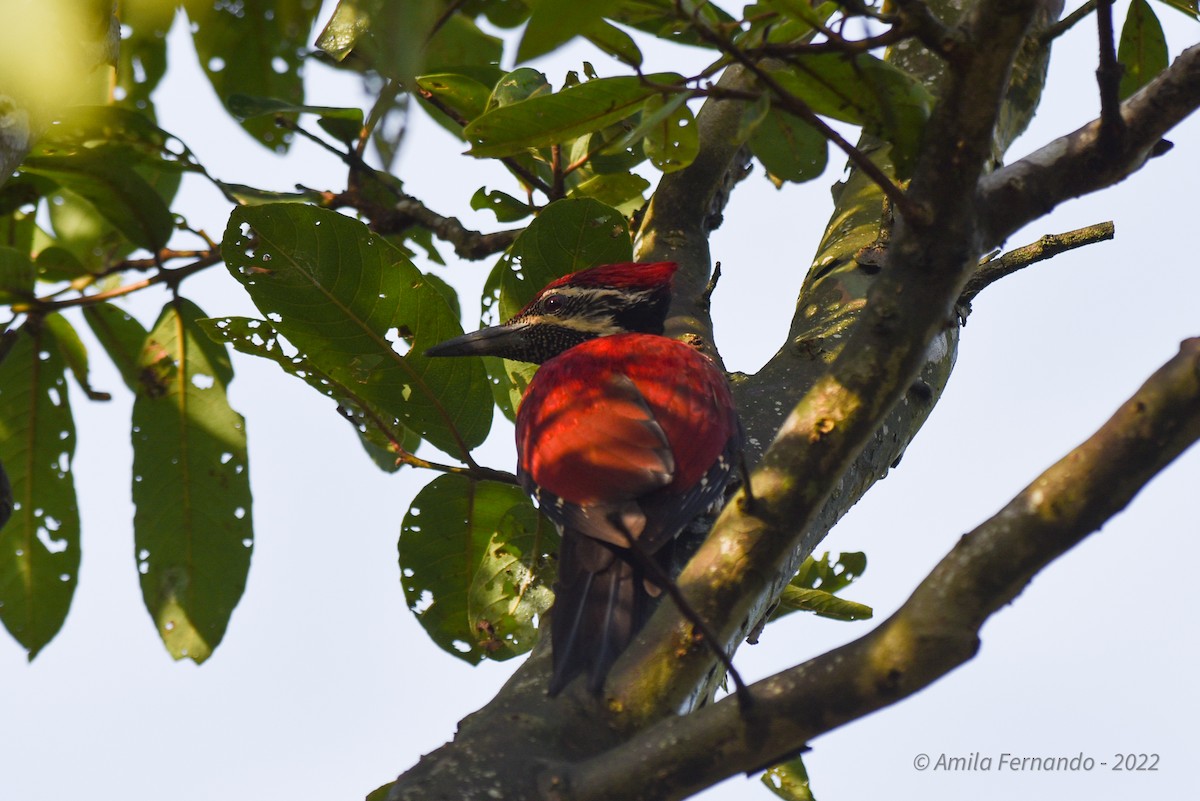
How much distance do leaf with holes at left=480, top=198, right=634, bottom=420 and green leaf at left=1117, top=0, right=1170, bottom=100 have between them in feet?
4.81

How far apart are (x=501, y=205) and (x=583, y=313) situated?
48cm

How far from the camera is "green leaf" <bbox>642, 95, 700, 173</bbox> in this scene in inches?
83.7

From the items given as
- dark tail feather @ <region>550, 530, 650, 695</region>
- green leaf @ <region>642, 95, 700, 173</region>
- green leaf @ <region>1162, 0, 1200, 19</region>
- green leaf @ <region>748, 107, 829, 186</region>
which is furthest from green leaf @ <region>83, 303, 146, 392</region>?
green leaf @ <region>1162, 0, 1200, 19</region>

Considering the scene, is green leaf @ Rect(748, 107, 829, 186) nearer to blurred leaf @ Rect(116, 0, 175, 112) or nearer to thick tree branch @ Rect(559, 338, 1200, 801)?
thick tree branch @ Rect(559, 338, 1200, 801)

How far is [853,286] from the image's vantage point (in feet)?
11.3

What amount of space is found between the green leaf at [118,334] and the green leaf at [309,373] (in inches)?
34.4

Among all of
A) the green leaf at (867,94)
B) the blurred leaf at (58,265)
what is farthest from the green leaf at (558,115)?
the blurred leaf at (58,265)

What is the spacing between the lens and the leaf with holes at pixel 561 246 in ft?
11.0

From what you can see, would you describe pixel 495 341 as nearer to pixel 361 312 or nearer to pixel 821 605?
pixel 361 312

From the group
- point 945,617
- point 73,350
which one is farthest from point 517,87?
point 945,617

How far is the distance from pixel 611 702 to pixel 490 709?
0.26 metres

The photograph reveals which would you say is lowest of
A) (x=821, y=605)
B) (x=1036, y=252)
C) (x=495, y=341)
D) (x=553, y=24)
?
(x=821, y=605)

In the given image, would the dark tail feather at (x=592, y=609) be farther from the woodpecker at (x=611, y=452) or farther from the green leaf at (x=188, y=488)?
the green leaf at (x=188, y=488)

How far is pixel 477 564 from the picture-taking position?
11.5 feet
